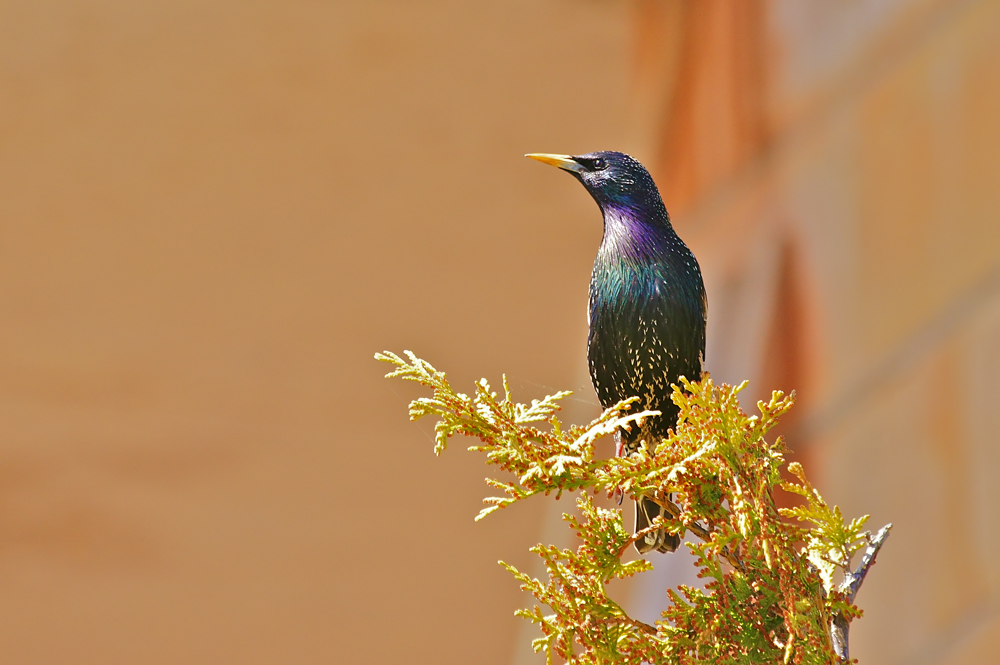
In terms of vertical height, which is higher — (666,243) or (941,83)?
(941,83)

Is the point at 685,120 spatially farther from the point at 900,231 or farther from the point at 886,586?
the point at 886,586

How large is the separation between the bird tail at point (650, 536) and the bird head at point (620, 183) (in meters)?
0.71

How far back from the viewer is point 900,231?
A: 14.8 ft

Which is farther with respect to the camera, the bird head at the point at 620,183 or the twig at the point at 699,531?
the bird head at the point at 620,183

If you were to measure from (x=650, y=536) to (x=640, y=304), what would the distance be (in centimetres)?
54

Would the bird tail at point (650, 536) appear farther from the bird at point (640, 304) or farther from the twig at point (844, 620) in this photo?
the twig at point (844, 620)

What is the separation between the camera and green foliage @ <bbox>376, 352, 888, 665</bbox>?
164 cm

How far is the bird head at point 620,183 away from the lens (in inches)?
90.7

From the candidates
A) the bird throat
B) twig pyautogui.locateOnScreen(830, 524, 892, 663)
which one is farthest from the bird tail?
the bird throat

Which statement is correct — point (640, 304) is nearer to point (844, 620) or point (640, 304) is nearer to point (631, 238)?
point (631, 238)

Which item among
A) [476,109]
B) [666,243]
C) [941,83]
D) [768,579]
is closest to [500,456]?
[768,579]

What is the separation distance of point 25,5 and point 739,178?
11.4 feet

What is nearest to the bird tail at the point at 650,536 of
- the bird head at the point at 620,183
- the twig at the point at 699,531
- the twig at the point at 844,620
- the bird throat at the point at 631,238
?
the twig at the point at 699,531

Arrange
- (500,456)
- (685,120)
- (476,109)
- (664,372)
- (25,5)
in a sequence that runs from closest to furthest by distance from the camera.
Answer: (500,456) → (664,372) → (25,5) → (476,109) → (685,120)
